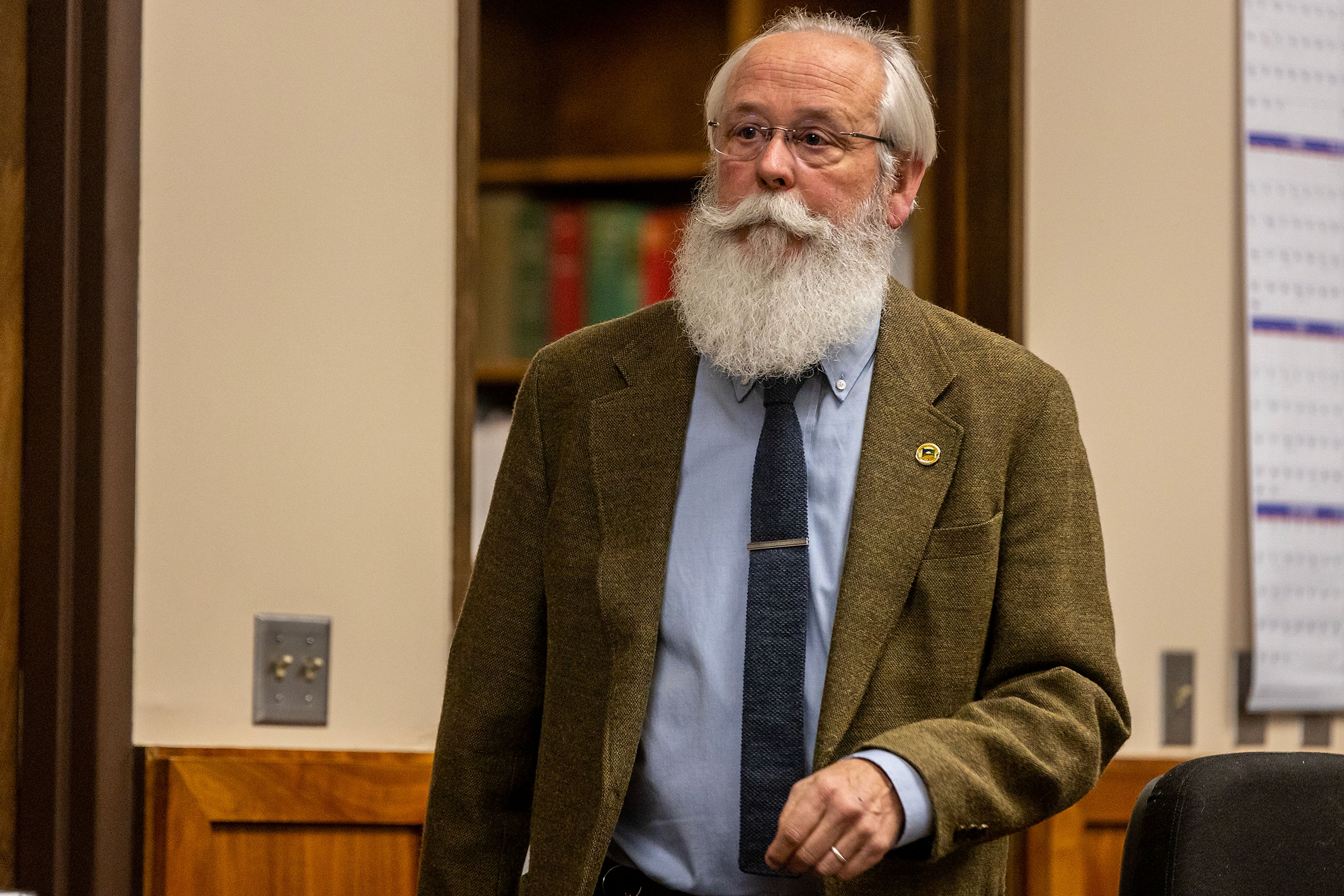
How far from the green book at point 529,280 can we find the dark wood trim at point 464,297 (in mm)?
393

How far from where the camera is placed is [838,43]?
1.50m

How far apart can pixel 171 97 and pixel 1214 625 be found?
1823 mm

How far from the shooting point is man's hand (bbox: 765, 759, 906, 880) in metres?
1.13

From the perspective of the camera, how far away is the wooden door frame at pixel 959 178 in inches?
81.8

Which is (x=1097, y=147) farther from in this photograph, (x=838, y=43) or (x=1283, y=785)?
(x=1283, y=785)

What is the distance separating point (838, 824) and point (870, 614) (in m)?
0.24

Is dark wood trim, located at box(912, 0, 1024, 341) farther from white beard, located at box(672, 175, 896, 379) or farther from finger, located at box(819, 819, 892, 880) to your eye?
finger, located at box(819, 819, 892, 880)

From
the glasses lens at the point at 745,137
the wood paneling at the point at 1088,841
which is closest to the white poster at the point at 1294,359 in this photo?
the wood paneling at the point at 1088,841

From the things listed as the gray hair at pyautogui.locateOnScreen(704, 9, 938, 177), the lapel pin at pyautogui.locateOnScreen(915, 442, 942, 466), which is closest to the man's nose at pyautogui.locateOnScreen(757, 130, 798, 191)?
the gray hair at pyautogui.locateOnScreen(704, 9, 938, 177)

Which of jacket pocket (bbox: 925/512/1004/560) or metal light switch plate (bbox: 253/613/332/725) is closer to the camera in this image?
jacket pocket (bbox: 925/512/1004/560)

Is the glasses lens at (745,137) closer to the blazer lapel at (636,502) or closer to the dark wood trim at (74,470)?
the blazer lapel at (636,502)

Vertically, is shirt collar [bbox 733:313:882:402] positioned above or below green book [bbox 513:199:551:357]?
below

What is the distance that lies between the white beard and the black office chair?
1.88 ft

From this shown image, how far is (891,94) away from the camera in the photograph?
1.51 m
